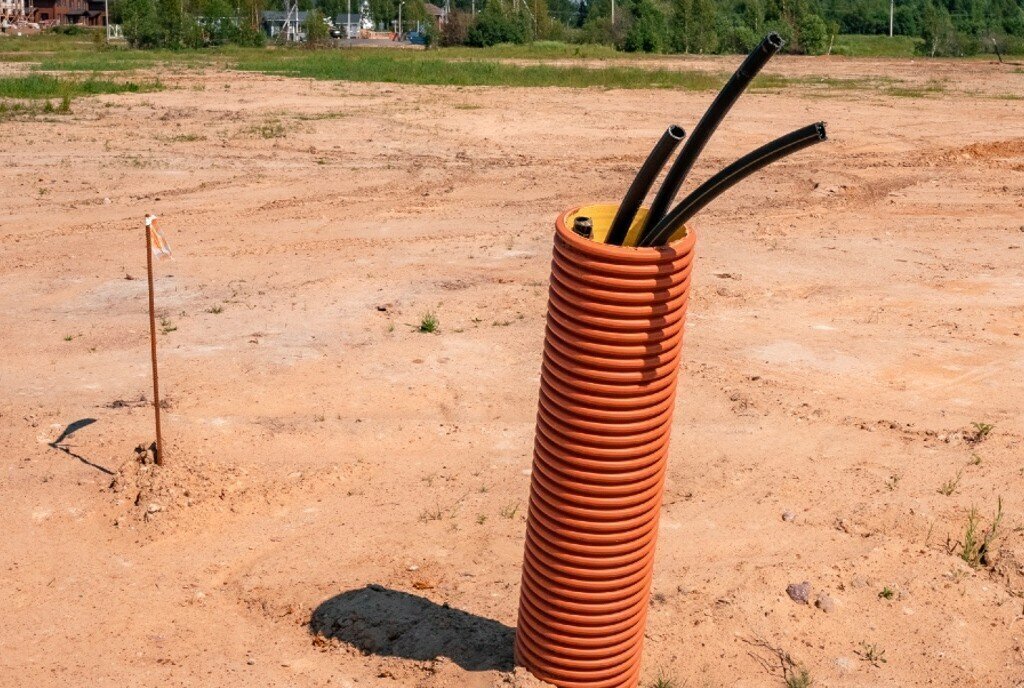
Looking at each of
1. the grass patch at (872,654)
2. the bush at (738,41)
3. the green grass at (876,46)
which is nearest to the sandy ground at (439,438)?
the grass patch at (872,654)

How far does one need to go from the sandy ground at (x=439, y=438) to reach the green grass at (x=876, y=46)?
4704cm

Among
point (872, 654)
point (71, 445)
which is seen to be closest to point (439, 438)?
point (71, 445)

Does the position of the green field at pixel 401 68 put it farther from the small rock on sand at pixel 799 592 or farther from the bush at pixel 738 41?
the small rock on sand at pixel 799 592

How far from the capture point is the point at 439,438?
25.7ft

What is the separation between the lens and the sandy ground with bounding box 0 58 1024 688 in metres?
5.61

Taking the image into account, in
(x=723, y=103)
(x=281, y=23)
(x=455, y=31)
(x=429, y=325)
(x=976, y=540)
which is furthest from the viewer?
(x=281, y=23)

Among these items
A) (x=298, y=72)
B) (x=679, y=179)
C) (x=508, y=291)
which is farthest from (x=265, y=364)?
(x=298, y=72)

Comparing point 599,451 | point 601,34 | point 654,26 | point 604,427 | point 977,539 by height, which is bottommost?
point 977,539

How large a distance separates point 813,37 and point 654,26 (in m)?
7.76

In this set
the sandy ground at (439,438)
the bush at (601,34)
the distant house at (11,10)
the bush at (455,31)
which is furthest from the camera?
the distant house at (11,10)

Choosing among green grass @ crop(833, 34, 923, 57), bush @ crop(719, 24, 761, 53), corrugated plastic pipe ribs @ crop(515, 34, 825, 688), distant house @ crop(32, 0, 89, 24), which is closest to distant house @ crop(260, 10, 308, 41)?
distant house @ crop(32, 0, 89, 24)

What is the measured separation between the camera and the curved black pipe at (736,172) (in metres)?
3.54

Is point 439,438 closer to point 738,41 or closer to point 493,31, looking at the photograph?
point 738,41

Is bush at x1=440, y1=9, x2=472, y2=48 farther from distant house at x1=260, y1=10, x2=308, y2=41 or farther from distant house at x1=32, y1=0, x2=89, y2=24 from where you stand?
distant house at x1=32, y1=0, x2=89, y2=24
